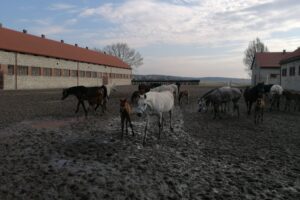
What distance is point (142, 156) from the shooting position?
25.8ft

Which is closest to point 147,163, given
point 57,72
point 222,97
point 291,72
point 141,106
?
point 141,106

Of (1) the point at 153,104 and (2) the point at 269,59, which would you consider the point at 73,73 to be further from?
(1) the point at 153,104

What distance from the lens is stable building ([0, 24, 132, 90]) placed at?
4000 centimetres

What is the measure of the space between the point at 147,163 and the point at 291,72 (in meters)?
37.1

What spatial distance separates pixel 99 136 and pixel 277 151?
5.35 metres

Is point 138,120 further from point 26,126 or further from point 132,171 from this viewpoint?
point 132,171

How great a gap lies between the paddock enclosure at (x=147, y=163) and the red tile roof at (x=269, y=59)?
54.2m

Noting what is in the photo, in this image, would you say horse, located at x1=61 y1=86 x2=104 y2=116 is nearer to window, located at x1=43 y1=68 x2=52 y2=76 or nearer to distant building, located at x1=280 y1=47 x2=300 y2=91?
distant building, located at x1=280 y1=47 x2=300 y2=91

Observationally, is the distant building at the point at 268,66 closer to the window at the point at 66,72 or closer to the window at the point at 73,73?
the window at the point at 73,73

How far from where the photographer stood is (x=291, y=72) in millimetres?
39562

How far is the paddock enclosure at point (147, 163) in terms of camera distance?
567 cm

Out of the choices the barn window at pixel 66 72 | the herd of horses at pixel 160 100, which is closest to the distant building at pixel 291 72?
the herd of horses at pixel 160 100

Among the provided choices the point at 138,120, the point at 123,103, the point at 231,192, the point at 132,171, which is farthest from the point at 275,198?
the point at 138,120

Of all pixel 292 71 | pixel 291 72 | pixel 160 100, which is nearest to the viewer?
pixel 160 100
